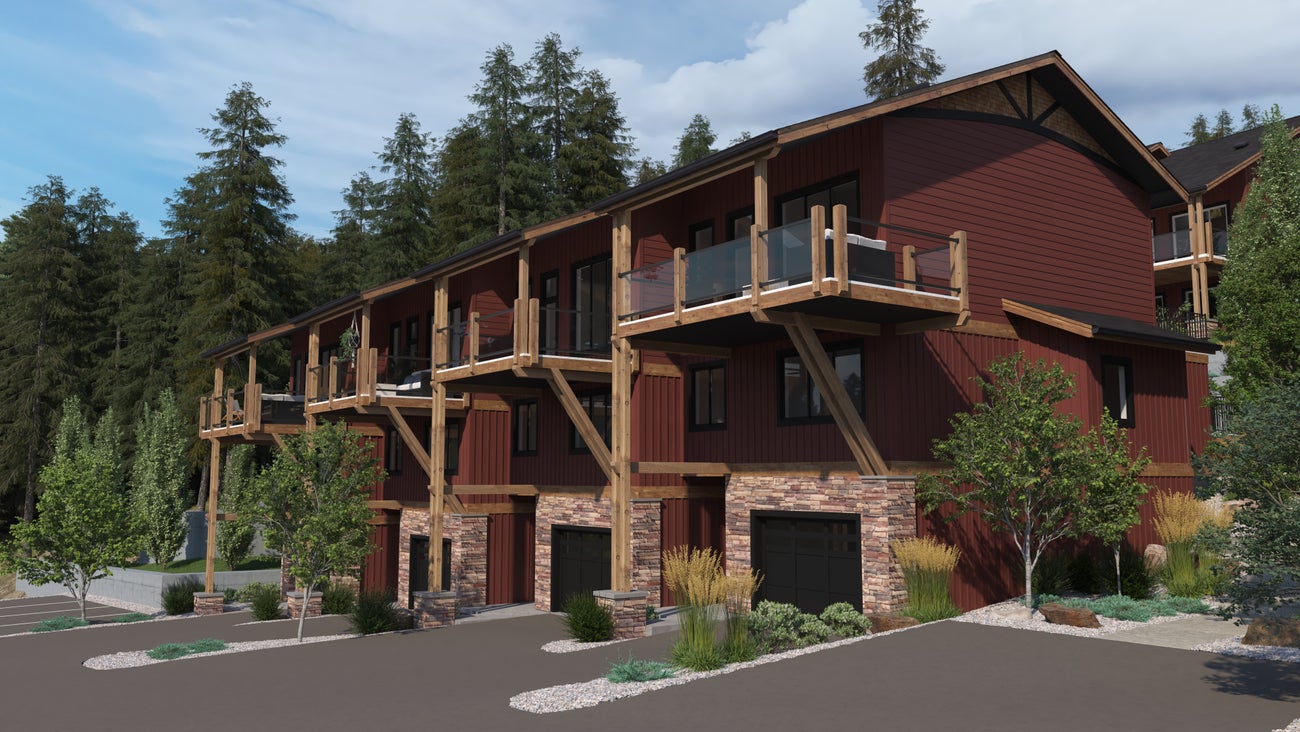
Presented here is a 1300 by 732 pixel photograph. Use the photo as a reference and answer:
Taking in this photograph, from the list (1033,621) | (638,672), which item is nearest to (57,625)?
(638,672)

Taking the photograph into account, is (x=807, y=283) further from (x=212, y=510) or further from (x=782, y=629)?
(x=212, y=510)

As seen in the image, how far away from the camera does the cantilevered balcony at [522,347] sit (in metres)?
20.2

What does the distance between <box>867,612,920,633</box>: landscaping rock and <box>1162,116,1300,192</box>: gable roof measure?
21983 millimetres

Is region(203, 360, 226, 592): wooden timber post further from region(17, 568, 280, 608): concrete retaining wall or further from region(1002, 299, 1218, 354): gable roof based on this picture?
region(1002, 299, 1218, 354): gable roof

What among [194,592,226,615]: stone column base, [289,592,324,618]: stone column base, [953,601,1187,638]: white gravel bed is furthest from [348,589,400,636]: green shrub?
[953,601,1187,638]: white gravel bed

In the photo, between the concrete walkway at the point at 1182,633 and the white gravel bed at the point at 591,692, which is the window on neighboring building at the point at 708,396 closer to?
the white gravel bed at the point at 591,692

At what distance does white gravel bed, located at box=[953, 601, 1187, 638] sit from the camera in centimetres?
1484

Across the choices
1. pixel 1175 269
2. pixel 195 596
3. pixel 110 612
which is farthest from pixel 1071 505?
pixel 110 612

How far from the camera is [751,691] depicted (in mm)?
12180

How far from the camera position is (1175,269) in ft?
107

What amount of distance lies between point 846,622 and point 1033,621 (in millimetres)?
2826

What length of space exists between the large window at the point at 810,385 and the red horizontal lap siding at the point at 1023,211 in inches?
99.6

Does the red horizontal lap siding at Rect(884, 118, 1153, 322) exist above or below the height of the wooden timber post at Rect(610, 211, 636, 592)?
above

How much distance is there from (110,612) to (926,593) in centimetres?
3198
